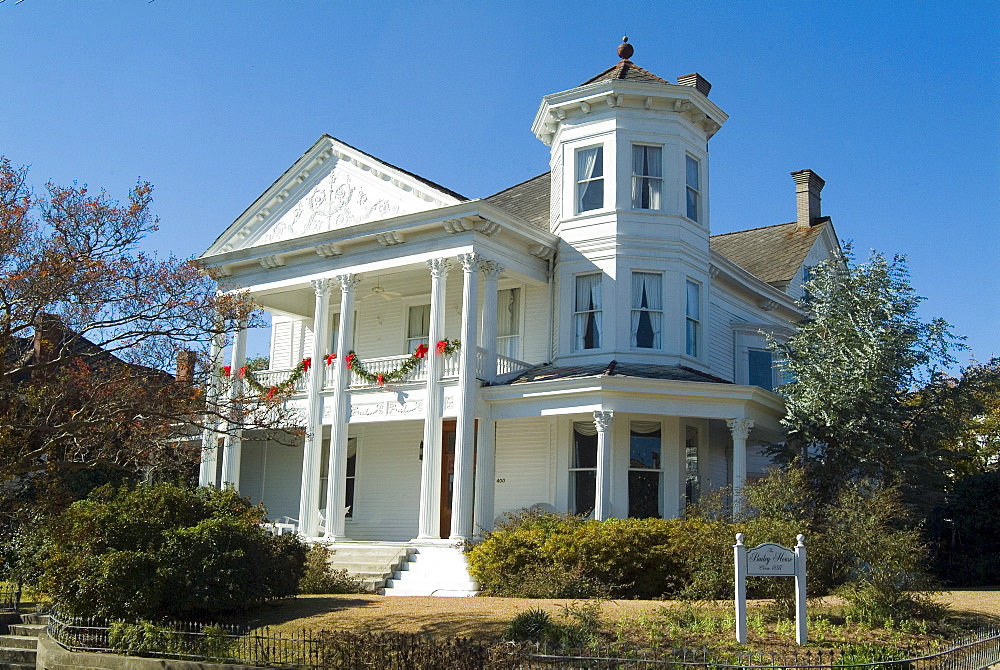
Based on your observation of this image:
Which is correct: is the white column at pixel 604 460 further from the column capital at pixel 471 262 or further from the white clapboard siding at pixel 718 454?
the column capital at pixel 471 262

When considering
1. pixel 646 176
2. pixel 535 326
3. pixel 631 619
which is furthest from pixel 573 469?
pixel 631 619

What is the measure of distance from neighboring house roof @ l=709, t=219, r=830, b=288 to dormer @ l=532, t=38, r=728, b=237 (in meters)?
6.97

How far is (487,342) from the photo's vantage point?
2325 centimetres

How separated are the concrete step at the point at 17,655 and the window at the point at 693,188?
668 inches

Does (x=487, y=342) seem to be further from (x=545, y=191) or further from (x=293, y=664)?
(x=293, y=664)

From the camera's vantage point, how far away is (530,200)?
2884 centimetres

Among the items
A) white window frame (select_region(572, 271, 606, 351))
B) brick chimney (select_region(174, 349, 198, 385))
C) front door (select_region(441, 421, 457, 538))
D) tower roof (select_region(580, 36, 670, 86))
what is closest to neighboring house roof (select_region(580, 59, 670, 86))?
tower roof (select_region(580, 36, 670, 86))

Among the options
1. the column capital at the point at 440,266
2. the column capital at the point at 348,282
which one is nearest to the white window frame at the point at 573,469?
the column capital at the point at 440,266

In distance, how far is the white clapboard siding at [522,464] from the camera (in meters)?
24.1

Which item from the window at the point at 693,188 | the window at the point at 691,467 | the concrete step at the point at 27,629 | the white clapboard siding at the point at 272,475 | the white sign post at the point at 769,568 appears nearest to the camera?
the white sign post at the point at 769,568

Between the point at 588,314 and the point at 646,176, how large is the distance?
3596 mm

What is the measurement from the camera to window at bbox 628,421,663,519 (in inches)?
910

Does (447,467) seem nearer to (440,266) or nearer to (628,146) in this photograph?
(440,266)

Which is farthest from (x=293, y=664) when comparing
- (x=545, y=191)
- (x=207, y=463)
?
(x=545, y=191)
